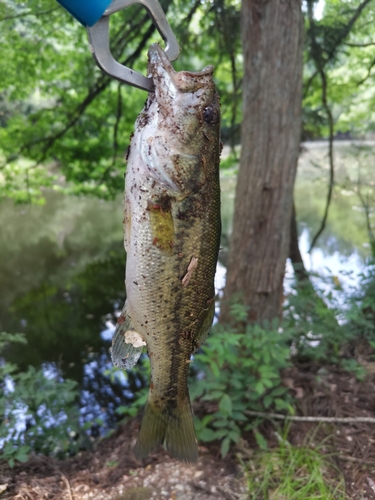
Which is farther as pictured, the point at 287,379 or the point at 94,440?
the point at 94,440

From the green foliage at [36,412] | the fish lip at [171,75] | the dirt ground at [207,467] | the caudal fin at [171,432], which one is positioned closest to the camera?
the fish lip at [171,75]

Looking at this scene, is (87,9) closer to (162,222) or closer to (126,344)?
(162,222)

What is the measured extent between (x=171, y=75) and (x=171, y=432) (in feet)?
5.37

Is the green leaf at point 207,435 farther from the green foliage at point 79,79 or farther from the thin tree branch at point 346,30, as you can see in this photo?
the thin tree branch at point 346,30

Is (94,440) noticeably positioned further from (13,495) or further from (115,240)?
(115,240)

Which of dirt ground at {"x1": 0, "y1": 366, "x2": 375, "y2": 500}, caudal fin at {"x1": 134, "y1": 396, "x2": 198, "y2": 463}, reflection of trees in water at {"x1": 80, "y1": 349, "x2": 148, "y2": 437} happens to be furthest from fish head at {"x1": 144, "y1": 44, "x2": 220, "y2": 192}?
reflection of trees in water at {"x1": 80, "y1": 349, "x2": 148, "y2": 437}

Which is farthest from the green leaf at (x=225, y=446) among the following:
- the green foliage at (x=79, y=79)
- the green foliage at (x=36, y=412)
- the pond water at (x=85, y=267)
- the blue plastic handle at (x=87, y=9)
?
the green foliage at (x=79, y=79)

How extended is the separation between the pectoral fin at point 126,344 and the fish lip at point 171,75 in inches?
37.4

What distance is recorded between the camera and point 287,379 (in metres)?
4.11

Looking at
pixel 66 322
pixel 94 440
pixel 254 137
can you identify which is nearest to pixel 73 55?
pixel 254 137

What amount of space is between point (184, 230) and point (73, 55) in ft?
21.9

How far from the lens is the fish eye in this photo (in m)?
1.54

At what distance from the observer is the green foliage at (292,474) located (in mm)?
2930

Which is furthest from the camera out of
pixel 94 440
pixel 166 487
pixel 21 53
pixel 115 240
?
pixel 115 240
